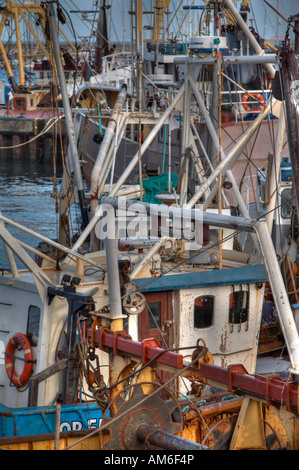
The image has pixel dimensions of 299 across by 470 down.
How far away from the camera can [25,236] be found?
31.2 metres

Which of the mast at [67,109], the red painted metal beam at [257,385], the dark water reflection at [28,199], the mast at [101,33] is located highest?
the mast at [101,33]

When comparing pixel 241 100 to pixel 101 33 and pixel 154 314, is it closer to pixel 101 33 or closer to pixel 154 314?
pixel 154 314

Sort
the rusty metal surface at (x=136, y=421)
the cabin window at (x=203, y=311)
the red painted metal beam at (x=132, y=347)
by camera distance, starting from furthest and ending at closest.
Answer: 1. the cabin window at (x=203, y=311)
2. the red painted metal beam at (x=132, y=347)
3. the rusty metal surface at (x=136, y=421)

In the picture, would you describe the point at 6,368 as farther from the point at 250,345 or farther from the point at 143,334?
the point at 250,345

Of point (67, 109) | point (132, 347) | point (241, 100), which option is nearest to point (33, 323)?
point (132, 347)

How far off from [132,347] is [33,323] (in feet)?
11.9

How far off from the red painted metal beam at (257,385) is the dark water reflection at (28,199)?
19247 mm

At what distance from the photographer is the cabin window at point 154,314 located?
42.3 feet

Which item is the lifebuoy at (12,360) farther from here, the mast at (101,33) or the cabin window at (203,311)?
the mast at (101,33)

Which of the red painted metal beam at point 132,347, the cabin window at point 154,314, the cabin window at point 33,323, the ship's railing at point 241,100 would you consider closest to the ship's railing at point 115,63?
the ship's railing at point 241,100

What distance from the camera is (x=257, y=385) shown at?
26.9ft
